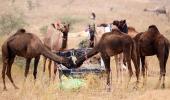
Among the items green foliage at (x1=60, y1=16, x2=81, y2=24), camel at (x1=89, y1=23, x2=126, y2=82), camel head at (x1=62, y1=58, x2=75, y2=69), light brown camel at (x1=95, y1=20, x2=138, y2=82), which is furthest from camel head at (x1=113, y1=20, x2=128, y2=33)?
green foliage at (x1=60, y1=16, x2=81, y2=24)

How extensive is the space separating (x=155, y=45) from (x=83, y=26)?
33.9 meters

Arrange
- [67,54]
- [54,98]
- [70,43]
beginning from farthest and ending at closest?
[70,43] < [67,54] < [54,98]

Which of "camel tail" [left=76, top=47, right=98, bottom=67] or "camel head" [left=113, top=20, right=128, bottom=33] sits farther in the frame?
"camel head" [left=113, top=20, right=128, bottom=33]

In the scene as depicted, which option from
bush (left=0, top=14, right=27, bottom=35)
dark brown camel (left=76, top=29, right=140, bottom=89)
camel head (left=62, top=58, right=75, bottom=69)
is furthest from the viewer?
bush (left=0, top=14, right=27, bottom=35)

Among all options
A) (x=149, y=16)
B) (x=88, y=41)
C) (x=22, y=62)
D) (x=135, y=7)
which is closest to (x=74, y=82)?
(x=88, y=41)

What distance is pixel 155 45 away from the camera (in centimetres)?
1515

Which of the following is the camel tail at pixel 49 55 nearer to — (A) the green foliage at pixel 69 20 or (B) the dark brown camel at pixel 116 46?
(B) the dark brown camel at pixel 116 46

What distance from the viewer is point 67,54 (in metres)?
16.1

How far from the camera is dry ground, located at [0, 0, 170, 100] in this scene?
13095mm

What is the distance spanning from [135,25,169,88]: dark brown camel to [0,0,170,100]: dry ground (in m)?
0.79

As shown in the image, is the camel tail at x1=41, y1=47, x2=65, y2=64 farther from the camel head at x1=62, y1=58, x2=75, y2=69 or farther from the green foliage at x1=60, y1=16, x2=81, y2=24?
the green foliage at x1=60, y1=16, x2=81, y2=24

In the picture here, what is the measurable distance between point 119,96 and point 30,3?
173ft

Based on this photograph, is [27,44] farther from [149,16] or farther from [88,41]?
[149,16]

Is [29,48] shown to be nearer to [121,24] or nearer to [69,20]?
[121,24]
